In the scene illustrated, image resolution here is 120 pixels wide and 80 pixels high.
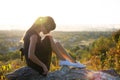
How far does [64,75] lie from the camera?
7137mm

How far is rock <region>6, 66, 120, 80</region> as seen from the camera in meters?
7.06

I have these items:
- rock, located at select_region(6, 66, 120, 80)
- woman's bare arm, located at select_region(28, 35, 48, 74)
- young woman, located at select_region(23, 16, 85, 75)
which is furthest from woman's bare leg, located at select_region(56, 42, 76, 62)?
woman's bare arm, located at select_region(28, 35, 48, 74)

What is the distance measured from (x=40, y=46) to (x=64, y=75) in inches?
30.6

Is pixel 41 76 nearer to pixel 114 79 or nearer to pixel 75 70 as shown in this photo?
pixel 75 70

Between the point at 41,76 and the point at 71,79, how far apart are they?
62 centimetres

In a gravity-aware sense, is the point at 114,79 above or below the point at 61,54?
below

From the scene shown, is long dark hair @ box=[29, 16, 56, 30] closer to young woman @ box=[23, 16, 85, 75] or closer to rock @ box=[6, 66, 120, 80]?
young woman @ box=[23, 16, 85, 75]

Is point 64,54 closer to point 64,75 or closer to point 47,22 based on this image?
point 64,75

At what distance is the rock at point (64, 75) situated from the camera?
7.06 metres

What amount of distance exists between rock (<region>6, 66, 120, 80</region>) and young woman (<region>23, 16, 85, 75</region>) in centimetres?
11

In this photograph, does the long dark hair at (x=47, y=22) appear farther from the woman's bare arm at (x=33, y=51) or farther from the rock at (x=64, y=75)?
the rock at (x=64, y=75)

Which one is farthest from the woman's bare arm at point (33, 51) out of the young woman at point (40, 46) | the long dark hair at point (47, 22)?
the long dark hair at point (47, 22)

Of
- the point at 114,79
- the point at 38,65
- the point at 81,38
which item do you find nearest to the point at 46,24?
the point at 38,65

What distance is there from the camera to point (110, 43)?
3634 centimetres
